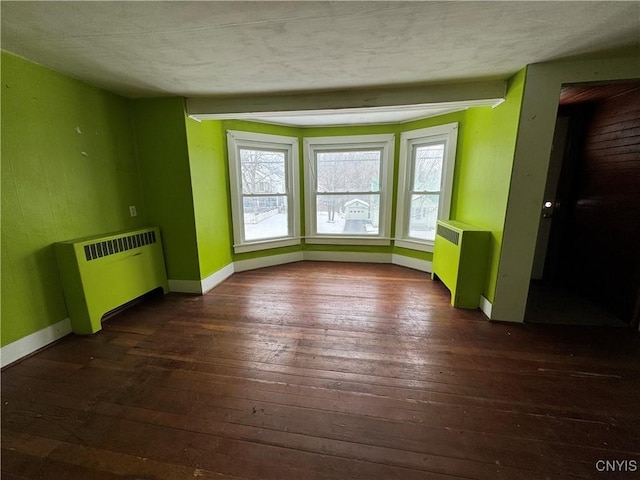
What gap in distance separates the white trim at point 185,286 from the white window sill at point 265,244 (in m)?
0.87

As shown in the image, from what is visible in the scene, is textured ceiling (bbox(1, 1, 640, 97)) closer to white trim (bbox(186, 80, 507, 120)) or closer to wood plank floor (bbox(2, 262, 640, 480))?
white trim (bbox(186, 80, 507, 120))

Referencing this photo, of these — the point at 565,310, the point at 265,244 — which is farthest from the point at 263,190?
the point at 565,310

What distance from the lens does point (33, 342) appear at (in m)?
2.02

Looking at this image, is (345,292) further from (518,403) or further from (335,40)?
(335,40)

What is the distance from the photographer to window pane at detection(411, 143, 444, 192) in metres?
3.67

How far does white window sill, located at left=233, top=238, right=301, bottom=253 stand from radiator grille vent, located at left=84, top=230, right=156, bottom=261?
1.18 meters

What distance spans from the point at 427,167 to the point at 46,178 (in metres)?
4.24

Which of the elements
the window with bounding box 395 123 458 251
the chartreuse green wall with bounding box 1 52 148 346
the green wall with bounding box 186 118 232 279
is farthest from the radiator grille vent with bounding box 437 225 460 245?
the chartreuse green wall with bounding box 1 52 148 346

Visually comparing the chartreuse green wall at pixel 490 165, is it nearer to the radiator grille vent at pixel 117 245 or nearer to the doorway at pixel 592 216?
the doorway at pixel 592 216

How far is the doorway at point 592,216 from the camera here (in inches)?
93.8

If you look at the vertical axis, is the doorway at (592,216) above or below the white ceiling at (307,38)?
below

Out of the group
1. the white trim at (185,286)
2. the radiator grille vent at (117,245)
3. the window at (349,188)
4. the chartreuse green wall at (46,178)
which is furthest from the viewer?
the window at (349,188)

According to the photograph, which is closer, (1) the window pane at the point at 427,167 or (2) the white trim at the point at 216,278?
(2) the white trim at the point at 216,278

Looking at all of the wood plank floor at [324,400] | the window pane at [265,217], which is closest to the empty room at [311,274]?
the wood plank floor at [324,400]
